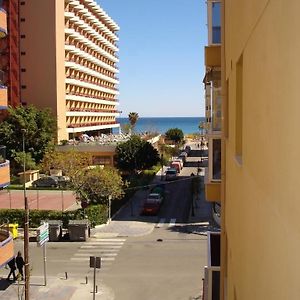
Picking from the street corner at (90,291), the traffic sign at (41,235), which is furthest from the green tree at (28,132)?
the traffic sign at (41,235)

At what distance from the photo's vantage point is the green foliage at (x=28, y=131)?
2125 inches

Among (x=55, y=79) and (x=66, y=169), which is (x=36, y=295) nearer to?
(x=66, y=169)

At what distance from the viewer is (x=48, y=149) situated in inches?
2185

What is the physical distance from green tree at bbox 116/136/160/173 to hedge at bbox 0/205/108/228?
21652mm

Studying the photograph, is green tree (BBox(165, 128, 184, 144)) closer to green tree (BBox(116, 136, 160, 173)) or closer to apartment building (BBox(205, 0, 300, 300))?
green tree (BBox(116, 136, 160, 173))

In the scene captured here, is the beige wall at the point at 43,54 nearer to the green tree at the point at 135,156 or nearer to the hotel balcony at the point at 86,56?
the hotel balcony at the point at 86,56

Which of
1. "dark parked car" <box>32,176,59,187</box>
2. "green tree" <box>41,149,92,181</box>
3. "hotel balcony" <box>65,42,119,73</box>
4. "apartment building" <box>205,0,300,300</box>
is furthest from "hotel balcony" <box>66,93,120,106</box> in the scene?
"apartment building" <box>205,0,300,300</box>

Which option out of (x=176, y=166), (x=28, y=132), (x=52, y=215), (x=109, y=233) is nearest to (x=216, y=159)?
(x=109, y=233)

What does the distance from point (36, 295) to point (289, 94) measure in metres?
18.9

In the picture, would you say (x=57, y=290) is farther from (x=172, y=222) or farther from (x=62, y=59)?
(x=62, y=59)

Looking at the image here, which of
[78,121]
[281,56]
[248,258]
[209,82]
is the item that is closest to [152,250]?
[209,82]

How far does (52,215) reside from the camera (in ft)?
101

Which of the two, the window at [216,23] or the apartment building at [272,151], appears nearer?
the apartment building at [272,151]

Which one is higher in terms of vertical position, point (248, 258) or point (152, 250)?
point (248, 258)
